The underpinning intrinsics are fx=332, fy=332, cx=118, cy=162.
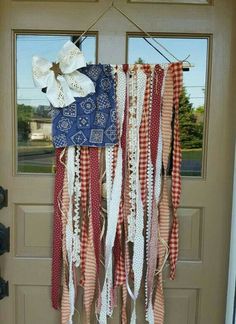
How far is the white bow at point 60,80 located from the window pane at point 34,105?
0.18 m

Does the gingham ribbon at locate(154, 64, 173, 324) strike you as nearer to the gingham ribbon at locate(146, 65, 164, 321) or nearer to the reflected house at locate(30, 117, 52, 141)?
the gingham ribbon at locate(146, 65, 164, 321)

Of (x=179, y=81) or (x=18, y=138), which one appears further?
(x=18, y=138)

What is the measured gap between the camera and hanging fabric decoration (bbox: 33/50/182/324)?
1219 millimetres

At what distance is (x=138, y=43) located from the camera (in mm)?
1349

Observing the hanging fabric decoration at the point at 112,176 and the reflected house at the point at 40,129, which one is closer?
the hanging fabric decoration at the point at 112,176

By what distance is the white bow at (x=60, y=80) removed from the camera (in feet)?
3.90

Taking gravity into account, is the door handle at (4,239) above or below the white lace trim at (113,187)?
below

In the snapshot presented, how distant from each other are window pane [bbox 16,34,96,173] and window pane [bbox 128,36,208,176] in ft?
0.70

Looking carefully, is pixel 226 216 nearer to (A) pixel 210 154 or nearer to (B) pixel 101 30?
(A) pixel 210 154

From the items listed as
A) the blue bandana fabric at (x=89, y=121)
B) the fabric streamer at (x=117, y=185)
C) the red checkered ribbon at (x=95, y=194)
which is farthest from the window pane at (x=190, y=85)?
the red checkered ribbon at (x=95, y=194)

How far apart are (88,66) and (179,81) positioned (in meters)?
0.34

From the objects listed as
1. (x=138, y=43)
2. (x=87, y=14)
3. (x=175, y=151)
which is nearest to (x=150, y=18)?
(x=138, y=43)

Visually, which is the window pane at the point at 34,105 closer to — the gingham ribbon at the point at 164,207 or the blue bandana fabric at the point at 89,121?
the blue bandana fabric at the point at 89,121

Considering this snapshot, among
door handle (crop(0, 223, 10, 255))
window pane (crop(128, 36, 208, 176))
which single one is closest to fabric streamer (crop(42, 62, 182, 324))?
window pane (crop(128, 36, 208, 176))
